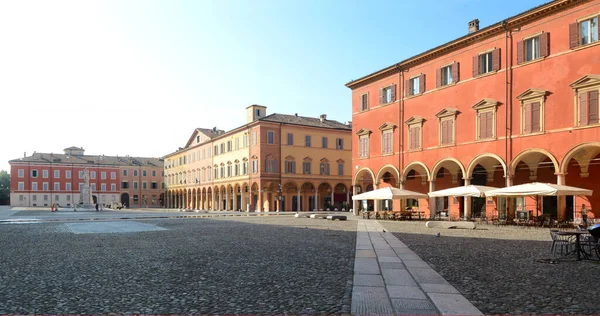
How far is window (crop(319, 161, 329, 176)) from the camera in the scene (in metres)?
57.5

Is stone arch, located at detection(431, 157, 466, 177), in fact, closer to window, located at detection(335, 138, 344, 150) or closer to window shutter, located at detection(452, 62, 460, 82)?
window shutter, located at detection(452, 62, 460, 82)

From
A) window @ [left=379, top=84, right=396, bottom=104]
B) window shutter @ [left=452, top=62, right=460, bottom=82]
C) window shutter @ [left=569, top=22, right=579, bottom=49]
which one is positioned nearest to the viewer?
window shutter @ [left=569, top=22, right=579, bottom=49]

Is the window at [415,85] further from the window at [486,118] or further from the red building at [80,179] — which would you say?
the red building at [80,179]

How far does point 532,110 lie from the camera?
78.7 ft

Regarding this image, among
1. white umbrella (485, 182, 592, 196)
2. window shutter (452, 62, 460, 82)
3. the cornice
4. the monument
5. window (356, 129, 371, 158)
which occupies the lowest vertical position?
the monument

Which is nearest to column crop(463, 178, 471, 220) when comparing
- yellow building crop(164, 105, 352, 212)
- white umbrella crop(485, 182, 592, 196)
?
white umbrella crop(485, 182, 592, 196)

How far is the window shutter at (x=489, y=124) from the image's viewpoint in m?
26.1

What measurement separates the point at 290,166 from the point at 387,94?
76.7 feet

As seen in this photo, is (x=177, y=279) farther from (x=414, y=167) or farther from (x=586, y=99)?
(x=414, y=167)

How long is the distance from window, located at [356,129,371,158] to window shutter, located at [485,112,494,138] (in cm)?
1077

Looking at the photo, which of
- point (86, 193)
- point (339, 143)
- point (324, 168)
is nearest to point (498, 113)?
point (324, 168)

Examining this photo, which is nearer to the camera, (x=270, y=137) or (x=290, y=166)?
(x=270, y=137)

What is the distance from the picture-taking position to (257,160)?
2127 inches

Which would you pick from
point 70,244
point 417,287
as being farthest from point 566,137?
point 70,244
